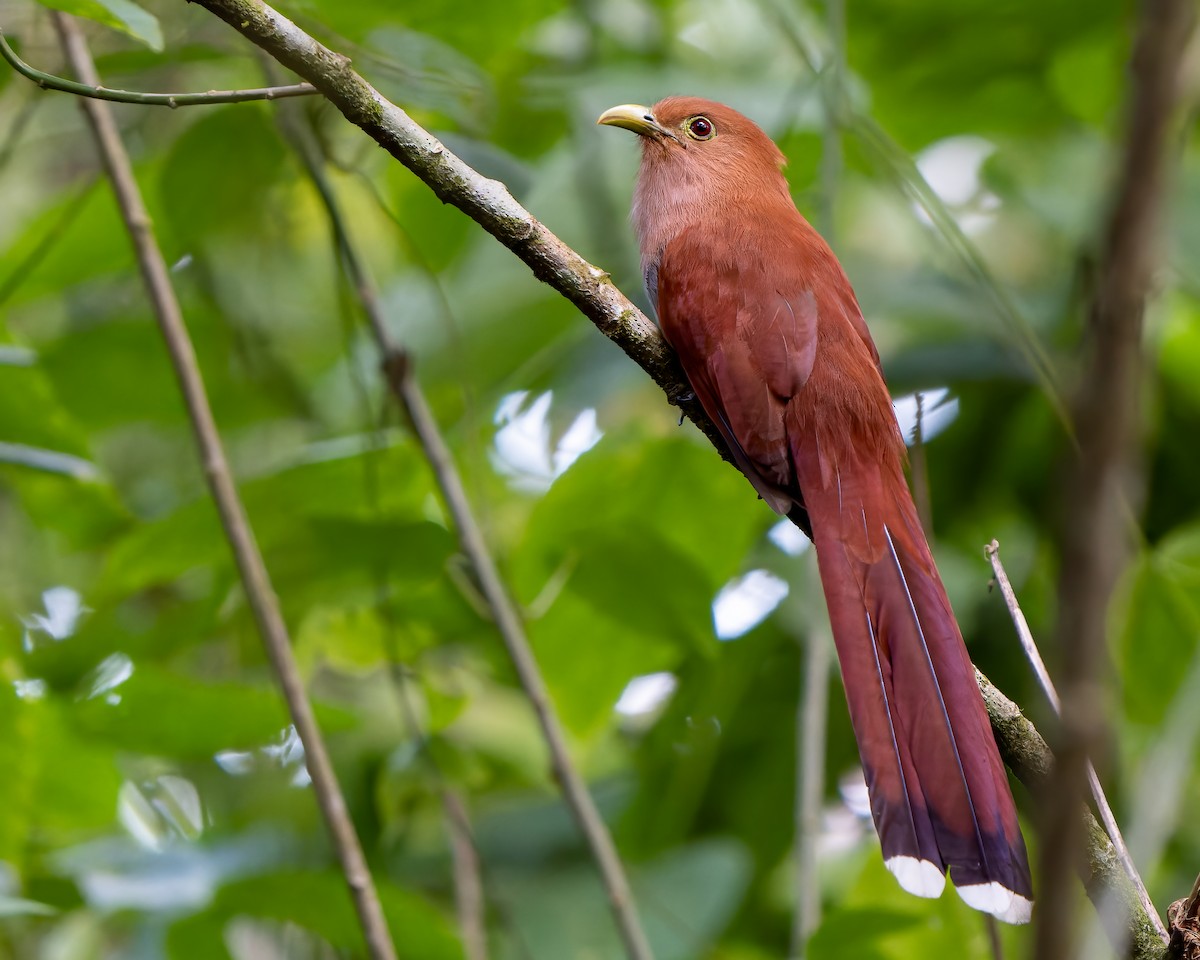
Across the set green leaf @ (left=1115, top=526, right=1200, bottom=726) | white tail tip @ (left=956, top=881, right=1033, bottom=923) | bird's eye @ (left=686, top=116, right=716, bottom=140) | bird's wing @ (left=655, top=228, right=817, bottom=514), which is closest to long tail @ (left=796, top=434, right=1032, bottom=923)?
white tail tip @ (left=956, top=881, right=1033, bottom=923)

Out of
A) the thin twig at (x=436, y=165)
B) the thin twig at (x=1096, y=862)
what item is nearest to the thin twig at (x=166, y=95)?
the thin twig at (x=436, y=165)

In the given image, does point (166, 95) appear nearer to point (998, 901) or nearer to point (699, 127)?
point (998, 901)

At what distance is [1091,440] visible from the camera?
1.50ft

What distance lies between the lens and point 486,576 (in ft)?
7.39

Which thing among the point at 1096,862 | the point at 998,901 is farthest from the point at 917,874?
the point at 1096,862

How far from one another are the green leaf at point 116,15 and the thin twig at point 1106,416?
140 cm

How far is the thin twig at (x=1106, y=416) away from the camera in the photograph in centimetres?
46

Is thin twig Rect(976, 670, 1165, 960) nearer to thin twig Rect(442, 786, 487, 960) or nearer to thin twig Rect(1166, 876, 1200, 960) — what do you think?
thin twig Rect(1166, 876, 1200, 960)

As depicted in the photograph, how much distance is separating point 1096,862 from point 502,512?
1983mm

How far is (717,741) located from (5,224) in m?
2.52

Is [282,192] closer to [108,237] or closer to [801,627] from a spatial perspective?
[108,237]

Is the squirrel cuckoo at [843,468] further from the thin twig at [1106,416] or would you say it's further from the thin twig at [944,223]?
the thin twig at [1106,416]

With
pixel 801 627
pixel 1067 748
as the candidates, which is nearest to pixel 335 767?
pixel 801 627

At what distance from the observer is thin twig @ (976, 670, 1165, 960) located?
4.17 feet
